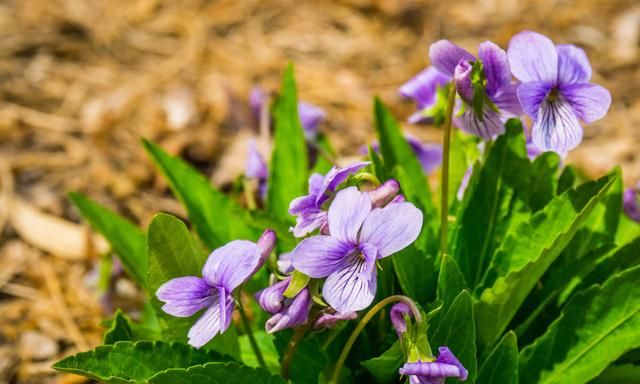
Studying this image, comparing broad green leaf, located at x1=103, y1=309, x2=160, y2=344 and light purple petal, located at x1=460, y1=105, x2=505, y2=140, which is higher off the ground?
light purple petal, located at x1=460, y1=105, x2=505, y2=140

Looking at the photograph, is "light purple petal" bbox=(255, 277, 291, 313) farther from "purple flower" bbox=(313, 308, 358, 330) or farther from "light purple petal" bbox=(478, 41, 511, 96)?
"light purple petal" bbox=(478, 41, 511, 96)

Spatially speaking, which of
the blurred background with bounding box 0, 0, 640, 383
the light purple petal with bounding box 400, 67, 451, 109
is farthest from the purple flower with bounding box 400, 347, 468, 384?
the blurred background with bounding box 0, 0, 640, 383

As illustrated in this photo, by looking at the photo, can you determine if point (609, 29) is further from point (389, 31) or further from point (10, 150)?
point (10, 150)

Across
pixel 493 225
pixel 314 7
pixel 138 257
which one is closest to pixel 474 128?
pixel 493 225

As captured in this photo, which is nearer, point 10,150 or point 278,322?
point 278,322

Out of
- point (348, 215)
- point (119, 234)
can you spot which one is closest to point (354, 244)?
point (348, 215)
